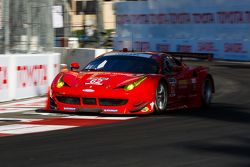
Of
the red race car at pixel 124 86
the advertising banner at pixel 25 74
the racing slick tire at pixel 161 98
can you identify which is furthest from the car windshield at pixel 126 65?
the advertising banner at pixel 25 74

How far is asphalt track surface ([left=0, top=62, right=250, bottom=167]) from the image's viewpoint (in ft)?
22.4

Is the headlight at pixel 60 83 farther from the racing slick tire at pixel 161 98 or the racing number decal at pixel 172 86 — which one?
the racing number decal at pixel 172 86

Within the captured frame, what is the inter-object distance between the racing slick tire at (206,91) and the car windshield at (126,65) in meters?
1.64

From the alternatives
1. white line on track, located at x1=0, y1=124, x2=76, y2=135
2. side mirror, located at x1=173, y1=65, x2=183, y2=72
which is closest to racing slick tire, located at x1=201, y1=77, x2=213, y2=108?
side mirror, located at x1=173, y1=65, x2=183, y2=72

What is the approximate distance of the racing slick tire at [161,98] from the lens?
11802mm

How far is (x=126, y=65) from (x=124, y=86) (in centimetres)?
98

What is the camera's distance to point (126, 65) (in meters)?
12.4

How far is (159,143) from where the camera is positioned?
8148mm

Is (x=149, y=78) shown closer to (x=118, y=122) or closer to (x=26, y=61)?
(x=118, y=122)

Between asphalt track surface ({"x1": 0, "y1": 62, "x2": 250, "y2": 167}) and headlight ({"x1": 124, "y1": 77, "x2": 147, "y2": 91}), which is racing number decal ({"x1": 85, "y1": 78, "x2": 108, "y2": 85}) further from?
asphalt track surface ({"x1": 0, "y1": 62, "x2": 250, "y2": 167})

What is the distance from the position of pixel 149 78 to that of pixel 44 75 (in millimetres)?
5161

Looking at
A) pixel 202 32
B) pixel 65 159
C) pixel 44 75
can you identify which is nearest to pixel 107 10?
pixel 202 32

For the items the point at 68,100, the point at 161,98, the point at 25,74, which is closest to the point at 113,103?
the point at 68,100

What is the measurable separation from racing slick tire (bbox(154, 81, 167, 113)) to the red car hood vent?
394 mm
